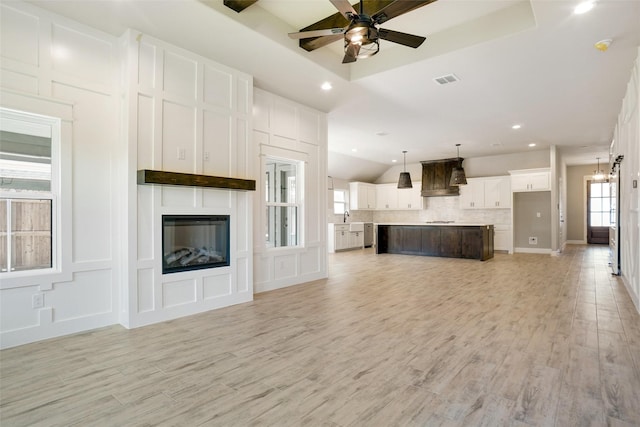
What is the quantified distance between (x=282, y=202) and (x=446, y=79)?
2.93 metres

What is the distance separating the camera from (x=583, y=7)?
3.05m

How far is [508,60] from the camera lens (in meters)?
4.11

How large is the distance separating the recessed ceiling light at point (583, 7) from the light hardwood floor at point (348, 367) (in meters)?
2.95

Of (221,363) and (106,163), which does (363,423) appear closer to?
(221,363)

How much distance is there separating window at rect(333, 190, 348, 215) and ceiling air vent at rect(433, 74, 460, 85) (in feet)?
22.7

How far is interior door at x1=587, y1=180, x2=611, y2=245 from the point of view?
12.4 metres

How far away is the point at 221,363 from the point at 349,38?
2884 mm

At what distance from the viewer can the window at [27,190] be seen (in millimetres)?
3004

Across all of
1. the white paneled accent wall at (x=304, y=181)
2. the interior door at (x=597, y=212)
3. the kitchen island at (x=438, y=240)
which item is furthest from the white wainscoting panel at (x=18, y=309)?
the interior door at (x=597, y=212)

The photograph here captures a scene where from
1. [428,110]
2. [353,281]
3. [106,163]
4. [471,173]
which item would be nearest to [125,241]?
[106,163]

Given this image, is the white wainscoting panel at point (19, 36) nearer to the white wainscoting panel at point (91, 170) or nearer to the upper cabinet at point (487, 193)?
the white wainscoting panel at point (91, 170)

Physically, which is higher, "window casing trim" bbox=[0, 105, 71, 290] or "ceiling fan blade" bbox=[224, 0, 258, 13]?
"ceiling fan blade" bbox=[224, 0, 258, 13]

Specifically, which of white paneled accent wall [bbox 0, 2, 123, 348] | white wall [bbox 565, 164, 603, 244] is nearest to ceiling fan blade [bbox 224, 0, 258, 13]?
white paneled accent wall [bbox 0, 2, 123, 348]

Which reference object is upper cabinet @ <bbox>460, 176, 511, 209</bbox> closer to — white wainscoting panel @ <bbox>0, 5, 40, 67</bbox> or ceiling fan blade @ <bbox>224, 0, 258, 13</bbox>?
ceiling fan blade @ <bbox>224, 0, 258, 13</bbox>
